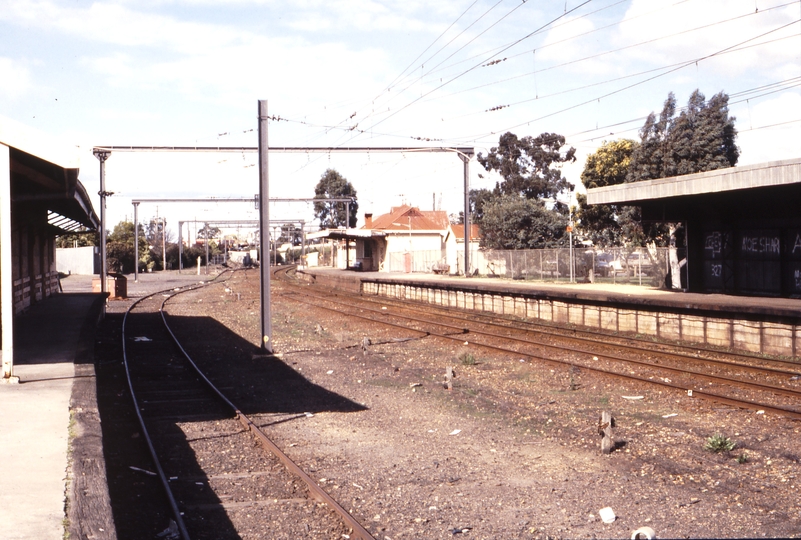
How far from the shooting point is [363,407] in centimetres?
1087

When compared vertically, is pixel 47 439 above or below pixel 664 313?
below

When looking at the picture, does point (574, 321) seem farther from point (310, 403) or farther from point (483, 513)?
point (483, 513)

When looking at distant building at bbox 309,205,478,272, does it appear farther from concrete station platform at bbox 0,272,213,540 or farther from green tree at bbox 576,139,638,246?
concrete station platform at bbox 0,272,213,540

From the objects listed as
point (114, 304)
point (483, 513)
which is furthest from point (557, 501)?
point (114, 304)

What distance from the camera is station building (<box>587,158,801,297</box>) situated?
61.9 feet

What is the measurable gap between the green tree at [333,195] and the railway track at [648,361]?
257ft

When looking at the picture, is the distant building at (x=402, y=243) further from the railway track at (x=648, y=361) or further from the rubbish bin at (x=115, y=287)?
the railway track at (x=648, y=361)

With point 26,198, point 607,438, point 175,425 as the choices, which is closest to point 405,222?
point 26,198

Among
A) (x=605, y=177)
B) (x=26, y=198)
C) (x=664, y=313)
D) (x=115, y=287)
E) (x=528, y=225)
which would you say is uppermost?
(x=605, y=177)

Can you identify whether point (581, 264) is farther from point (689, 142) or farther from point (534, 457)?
point (534, 457)

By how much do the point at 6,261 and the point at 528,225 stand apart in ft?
149

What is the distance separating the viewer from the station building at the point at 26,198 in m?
10.1

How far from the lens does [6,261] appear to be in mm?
10625

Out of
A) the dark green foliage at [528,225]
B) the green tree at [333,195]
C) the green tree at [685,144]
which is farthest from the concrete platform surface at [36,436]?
the green tree at [333,195]
